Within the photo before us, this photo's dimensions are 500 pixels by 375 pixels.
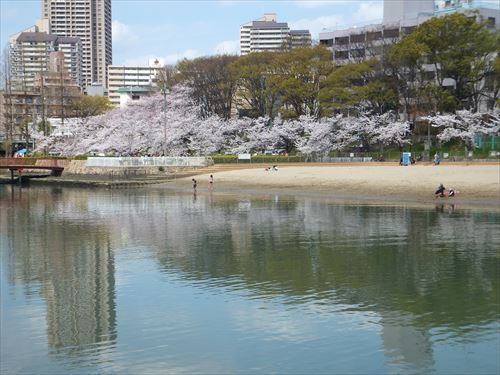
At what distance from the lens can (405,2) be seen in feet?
332

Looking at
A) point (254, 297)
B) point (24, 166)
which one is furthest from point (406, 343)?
point (24, 166)

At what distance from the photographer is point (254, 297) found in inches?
737

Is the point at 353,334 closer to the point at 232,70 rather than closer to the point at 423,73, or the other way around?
the point at 423,73

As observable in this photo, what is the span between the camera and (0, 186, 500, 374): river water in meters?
13.9

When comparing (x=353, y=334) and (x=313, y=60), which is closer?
(x=353, y=334)

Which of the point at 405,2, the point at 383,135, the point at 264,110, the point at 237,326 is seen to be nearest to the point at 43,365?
the point at 237,326

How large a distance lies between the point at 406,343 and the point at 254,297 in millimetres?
5355

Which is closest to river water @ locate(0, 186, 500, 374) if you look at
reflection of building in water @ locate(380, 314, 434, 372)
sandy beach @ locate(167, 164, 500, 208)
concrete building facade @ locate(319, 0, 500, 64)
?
reflection of building in water @ locate(380, 314, 434, 372)

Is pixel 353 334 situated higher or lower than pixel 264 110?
lower

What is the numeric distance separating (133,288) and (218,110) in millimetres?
74296

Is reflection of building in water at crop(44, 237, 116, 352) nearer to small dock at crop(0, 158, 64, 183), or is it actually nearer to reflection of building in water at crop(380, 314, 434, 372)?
reflection of building in water at crop(380, 314, 434, 372)

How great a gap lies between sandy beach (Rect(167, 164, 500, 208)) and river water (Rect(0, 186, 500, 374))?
9.66m

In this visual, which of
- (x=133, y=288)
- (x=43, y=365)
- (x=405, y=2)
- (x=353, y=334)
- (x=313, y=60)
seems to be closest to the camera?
(x=43, y=365)

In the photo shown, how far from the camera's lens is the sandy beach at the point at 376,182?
45.4 m
